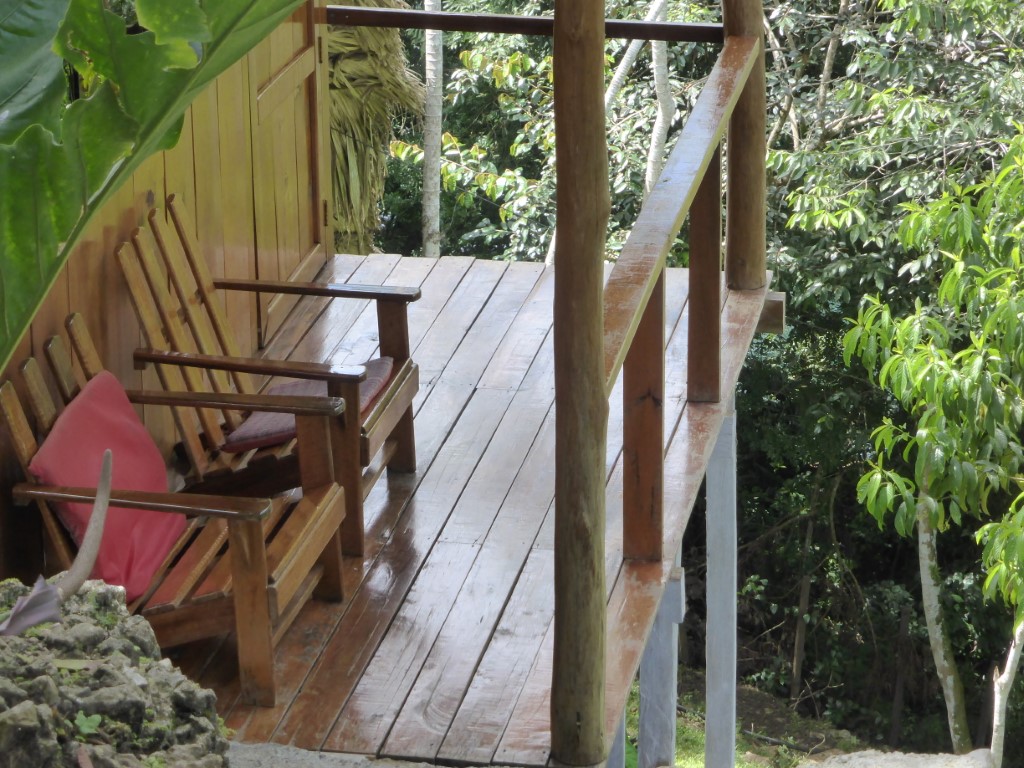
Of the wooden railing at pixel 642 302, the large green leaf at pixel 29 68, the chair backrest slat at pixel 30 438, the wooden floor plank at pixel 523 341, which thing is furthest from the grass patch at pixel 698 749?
the large green leaf at pixel 29 68

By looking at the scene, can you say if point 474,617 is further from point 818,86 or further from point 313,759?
point 818,86

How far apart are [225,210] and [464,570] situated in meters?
1.53

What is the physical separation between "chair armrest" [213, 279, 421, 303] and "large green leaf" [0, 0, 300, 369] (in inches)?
96.1

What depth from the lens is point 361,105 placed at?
7145 millimetres

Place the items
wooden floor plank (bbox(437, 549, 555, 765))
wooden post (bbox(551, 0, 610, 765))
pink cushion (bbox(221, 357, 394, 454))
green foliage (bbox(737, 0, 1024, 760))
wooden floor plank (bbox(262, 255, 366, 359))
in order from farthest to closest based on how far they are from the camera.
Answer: green foliage (bbox(737, 0, 1024, 760))
wooden floor plank (bbox(262, 255, 366, 359))
pink cushion (bbox(221, 357, 394, 454))
wooden floor plank (bbox(437, 549, 555, 765))
wooden post (bbox(551, 0, 610, 765))

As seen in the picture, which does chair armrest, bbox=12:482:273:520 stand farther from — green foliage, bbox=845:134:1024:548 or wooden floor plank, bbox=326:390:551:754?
green foliage, bbox=845:134:1024:548

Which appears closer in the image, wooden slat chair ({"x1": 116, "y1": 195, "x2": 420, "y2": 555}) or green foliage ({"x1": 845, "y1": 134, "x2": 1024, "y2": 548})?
wooden slat chair ({"x1": 116, "y1": 195, "x2": 420, "y2": 555})

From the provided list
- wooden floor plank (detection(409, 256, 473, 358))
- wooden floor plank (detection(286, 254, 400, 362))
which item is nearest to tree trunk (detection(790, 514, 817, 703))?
wooden floor plank (detection(409, 256, 473, 358))

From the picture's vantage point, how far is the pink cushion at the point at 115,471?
9.10 feet

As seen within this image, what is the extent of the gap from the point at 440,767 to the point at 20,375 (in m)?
1.22

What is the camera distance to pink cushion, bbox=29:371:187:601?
277cm

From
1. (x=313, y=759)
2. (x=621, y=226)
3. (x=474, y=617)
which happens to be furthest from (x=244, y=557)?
(x=621, y=226)

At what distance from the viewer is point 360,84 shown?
23.5 ft

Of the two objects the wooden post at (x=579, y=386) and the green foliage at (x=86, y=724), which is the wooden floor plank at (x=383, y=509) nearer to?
the wooden post at (x=579, y=386)
